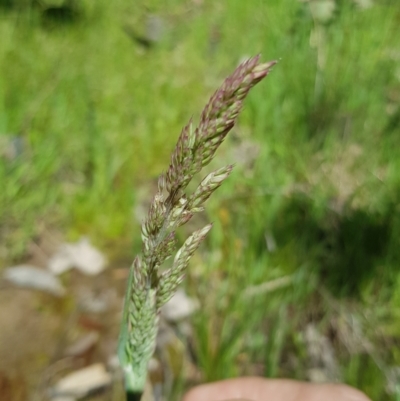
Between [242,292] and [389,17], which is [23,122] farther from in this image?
[389,17]

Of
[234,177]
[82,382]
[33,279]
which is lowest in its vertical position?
[82,382]

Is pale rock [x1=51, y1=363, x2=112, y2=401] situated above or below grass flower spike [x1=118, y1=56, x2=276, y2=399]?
above

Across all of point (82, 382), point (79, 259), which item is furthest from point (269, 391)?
point (79, 259)

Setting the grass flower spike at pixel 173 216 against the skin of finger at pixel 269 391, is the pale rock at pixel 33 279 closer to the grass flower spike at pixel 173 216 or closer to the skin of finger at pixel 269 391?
the skin of finger at pixel 269 391

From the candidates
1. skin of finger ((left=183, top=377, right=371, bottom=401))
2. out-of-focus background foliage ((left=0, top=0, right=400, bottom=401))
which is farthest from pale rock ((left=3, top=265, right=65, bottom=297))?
skin of finger ((left=183, top=377, right=371, bottom=401))

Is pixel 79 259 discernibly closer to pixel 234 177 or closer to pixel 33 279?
pixel 33 279

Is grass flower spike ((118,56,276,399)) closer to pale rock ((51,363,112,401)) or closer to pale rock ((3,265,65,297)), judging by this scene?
pale rock ((51,363,112,401))

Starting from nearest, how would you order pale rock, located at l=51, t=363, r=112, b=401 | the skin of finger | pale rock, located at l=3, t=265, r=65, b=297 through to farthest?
the skin of finger, pale rock, located at l=51, t=363, r=112, b=401, pale rock, located at l=3, t=265, r=65, b=297

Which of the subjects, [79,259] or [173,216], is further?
[79,259]
